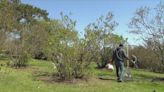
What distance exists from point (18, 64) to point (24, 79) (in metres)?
6.23

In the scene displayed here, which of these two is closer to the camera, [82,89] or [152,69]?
[82,89]

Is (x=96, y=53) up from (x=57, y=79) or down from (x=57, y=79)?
up

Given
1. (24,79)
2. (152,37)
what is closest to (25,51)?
(24,79)

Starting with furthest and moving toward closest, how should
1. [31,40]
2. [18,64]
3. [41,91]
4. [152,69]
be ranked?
[152,69]
[31,40]
[18,64]
[41,91]

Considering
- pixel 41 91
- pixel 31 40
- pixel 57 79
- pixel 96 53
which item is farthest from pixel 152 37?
pixel 41 91

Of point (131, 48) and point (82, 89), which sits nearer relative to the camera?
point (82, 89)

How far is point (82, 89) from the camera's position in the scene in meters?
14.5

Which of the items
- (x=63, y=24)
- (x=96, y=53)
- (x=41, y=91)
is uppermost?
(x=63, y=24)

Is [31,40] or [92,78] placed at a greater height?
[31,40]

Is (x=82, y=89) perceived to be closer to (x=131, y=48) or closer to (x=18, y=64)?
(x=18, y=64)

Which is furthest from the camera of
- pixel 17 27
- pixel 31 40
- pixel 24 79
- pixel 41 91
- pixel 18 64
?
pixel 17 27

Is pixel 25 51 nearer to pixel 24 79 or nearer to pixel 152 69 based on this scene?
pixel 24 79

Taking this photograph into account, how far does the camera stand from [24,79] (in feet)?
54.4

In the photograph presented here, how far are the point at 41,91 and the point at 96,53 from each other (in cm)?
457
